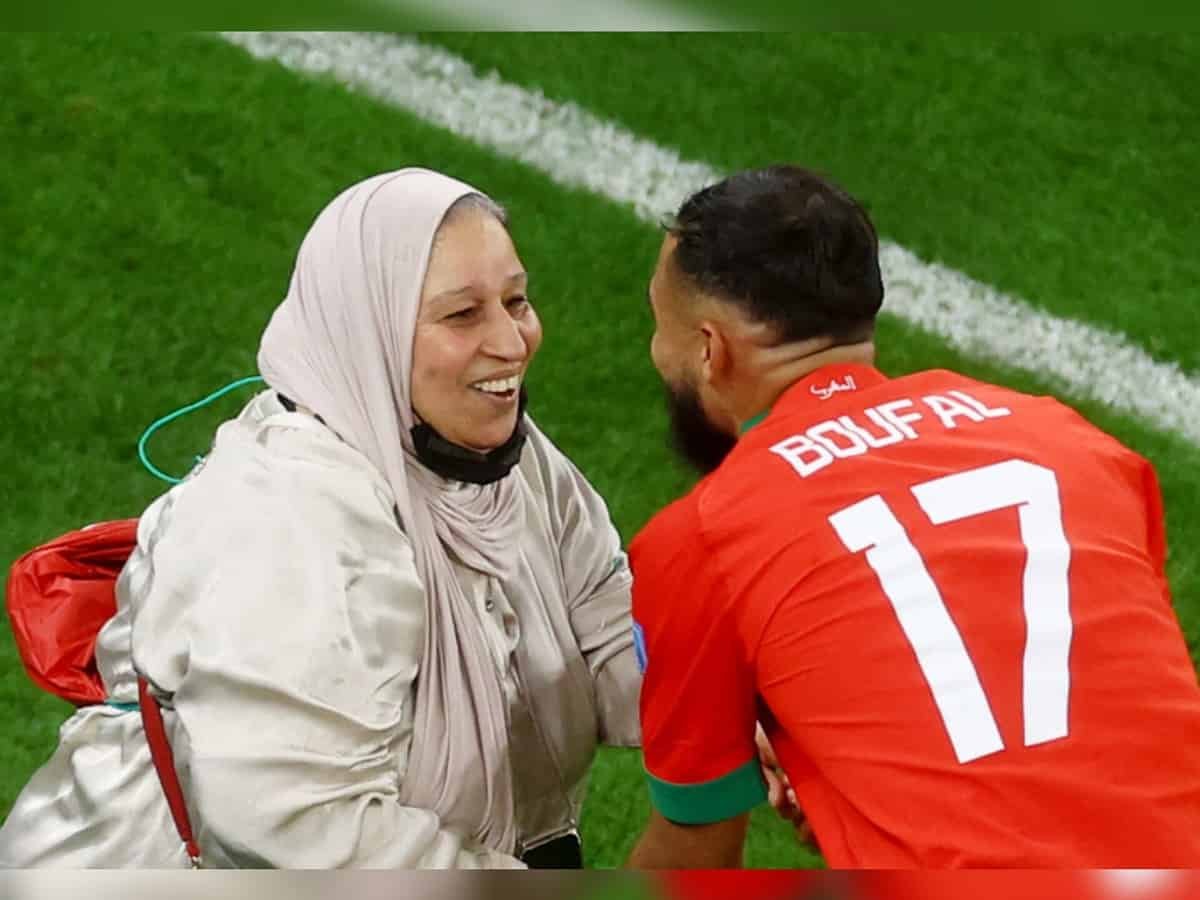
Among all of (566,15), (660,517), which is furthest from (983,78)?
(566,15)

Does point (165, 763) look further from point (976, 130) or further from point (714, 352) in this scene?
point (976, 130)

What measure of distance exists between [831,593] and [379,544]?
22.0 inches

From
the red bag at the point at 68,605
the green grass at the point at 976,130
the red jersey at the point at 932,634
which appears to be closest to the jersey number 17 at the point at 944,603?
the red jersey at the point at 932,634

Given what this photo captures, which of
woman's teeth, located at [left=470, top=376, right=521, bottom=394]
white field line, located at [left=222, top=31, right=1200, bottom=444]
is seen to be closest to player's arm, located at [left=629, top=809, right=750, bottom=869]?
woman's teeth, located at [left=470, top=376, right=521, bottom=394]

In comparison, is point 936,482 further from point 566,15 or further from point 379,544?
point 566,15

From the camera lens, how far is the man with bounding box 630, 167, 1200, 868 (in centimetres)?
158

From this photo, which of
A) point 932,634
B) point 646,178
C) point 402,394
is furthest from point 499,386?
point 646,178

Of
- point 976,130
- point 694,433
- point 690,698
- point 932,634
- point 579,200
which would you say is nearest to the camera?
point 932,634

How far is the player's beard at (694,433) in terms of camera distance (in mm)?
2096

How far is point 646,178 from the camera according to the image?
4.28 m

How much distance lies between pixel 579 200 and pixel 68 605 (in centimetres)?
231

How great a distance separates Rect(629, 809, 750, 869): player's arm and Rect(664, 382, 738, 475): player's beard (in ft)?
1.53

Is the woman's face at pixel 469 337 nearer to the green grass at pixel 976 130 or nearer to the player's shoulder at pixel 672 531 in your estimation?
the player's shoulder at pixel 672 531

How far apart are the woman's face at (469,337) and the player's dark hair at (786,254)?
0.24 m
